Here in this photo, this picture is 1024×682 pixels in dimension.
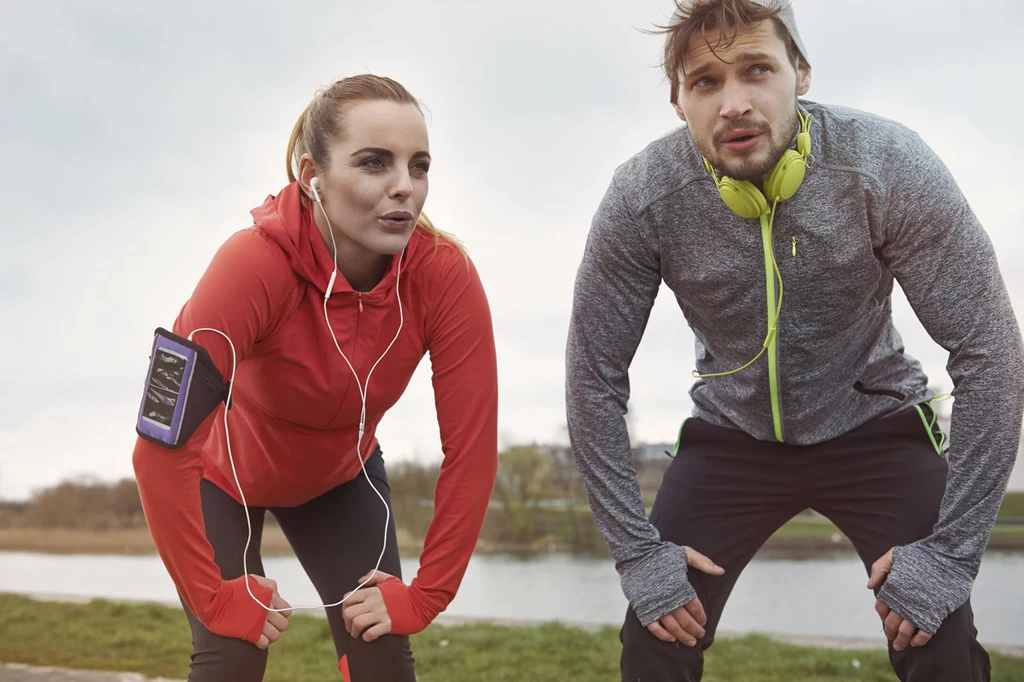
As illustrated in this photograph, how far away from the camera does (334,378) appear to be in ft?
7.22

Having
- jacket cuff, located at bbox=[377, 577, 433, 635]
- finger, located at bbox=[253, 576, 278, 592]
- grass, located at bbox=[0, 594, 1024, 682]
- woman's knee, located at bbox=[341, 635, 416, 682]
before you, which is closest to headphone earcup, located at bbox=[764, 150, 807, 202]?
jacket cuff, located at bbox=[377, 577, 433, 635]

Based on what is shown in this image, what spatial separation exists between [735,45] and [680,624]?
1.45 m

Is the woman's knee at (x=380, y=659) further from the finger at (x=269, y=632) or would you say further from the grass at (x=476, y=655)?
the grass at (x=476, y=655)

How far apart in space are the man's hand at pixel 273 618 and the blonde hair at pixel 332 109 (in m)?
0.93

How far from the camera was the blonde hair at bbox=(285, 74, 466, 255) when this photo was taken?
2.18 m

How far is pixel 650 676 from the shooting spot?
2248 millimetres

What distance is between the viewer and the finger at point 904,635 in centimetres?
213

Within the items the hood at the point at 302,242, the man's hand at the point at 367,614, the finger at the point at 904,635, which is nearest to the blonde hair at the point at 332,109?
the hood at the point at 302,242

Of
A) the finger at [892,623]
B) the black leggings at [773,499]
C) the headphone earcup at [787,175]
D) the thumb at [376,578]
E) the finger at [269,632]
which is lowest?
the finger at [892,623]

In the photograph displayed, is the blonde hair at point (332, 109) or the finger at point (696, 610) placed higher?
the blonde hair at point (332, 109)

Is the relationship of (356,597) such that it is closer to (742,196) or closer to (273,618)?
(273,618)

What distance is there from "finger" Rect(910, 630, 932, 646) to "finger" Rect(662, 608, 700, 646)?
0.52m

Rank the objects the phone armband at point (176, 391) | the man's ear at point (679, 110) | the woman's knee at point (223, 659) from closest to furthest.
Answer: the phone armband at point (176, 391) → the woman's knee at point (223, 659) → the man's ear at point (679, 110)

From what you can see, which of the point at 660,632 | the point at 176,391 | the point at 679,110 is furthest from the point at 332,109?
the point at 660,632
